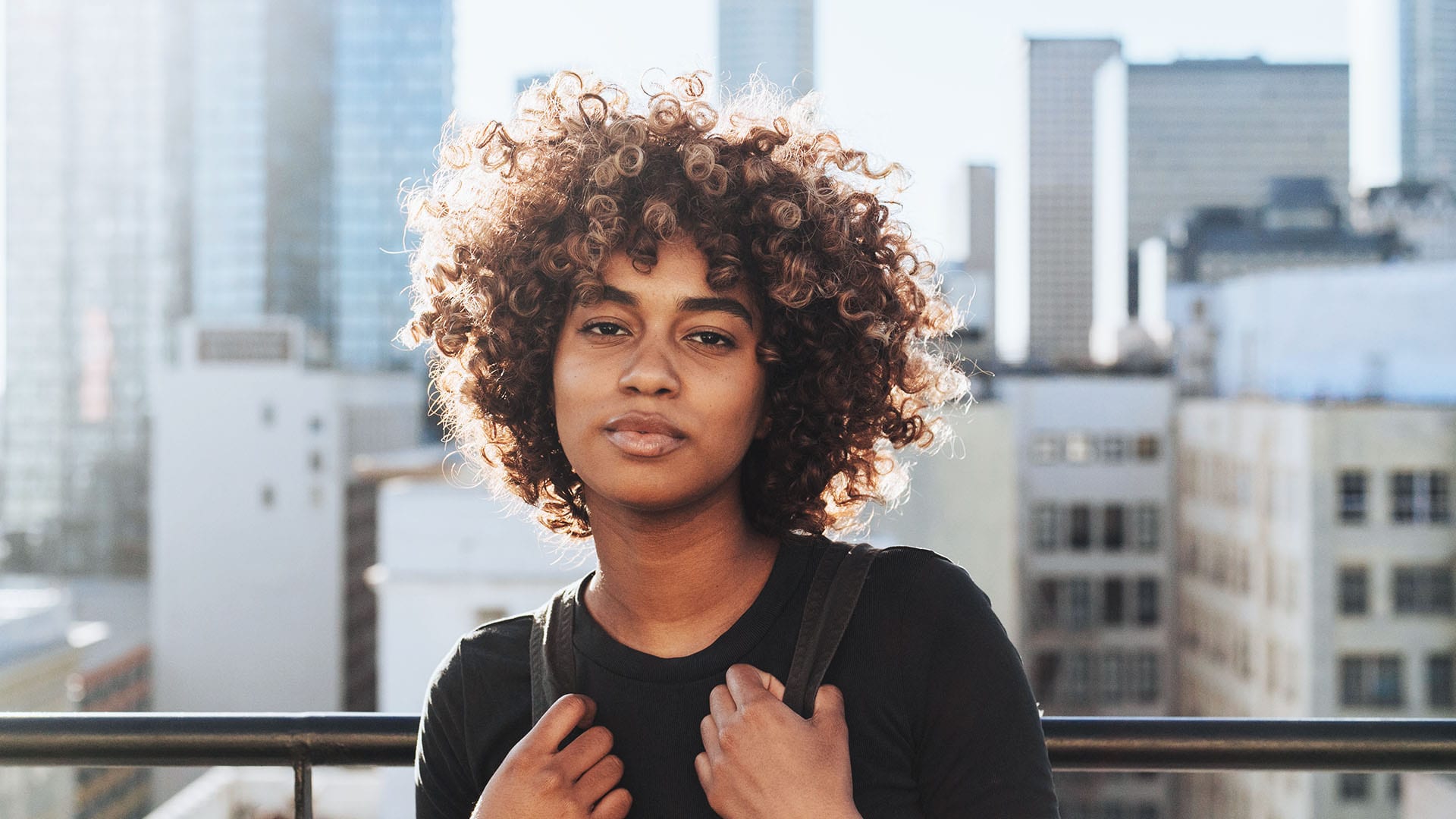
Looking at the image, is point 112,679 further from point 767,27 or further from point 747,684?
point 767,27

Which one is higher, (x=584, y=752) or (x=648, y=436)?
(x=648, y=436)

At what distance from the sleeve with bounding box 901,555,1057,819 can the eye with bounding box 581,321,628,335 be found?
1.47 feet

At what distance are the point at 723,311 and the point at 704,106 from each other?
29 cm

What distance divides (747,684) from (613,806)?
21 cm

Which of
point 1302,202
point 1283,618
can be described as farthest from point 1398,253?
point 1283,618

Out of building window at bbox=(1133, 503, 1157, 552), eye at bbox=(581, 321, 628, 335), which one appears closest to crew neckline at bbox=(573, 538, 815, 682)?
eye at bbox=(581, 321, 628, 335)

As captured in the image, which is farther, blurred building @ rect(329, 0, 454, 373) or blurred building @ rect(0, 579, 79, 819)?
blurred building @ rect(329, 0, 454, 373)

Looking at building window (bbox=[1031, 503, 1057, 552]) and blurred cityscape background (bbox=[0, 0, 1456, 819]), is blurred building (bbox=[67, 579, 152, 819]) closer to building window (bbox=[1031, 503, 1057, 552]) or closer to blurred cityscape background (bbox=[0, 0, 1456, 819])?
blurred cityscape background (bbox=[0, 0, 1456, 819])

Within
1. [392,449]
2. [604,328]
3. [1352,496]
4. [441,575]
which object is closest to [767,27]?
[392,449]

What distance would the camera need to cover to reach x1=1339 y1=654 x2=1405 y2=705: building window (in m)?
21.8

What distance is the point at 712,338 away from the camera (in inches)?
57.2

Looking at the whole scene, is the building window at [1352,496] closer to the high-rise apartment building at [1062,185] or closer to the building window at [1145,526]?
the building window at [1145,526]

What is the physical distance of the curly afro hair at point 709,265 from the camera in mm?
1479

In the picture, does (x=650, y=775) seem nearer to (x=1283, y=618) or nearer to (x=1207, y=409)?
(x=1283, y=618)
